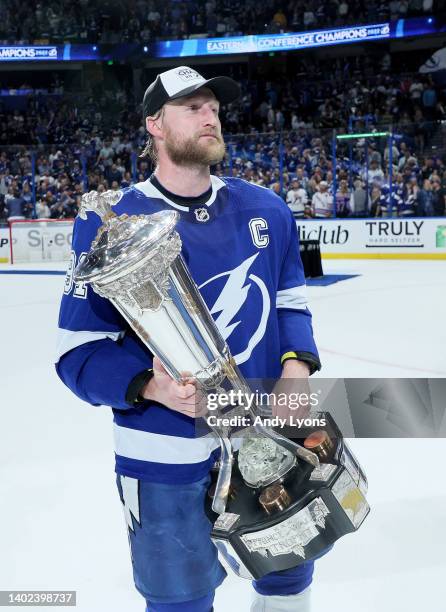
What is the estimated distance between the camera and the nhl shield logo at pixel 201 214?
4.84 feet

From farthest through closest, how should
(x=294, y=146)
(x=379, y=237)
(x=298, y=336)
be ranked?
(x=294, y=146) < (x=379, y=237) < (x=298, y=336)

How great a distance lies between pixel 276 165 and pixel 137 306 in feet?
42.1

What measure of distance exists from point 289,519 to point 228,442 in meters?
0.18

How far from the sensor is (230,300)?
4.75ft

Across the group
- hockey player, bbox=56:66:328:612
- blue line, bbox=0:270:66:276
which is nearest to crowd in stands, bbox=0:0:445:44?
blue line, bbox=0:270:66:276

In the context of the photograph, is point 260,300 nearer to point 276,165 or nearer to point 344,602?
point 344,602

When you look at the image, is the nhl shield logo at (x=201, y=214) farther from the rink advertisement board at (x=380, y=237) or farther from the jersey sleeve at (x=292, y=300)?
the rink advertisement board at (x=380, y=237)

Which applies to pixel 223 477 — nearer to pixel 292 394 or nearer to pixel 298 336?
pixel 292 394

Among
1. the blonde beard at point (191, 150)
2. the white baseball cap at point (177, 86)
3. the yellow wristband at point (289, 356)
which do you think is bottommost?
the yellow wristband at point (289, 356)

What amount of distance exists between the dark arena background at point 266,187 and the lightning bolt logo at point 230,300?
1052 mm

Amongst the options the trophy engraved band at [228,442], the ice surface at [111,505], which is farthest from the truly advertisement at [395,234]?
the trophy engraved band at [228,442]

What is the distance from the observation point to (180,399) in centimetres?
119

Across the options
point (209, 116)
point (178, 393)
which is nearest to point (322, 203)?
point (209, 116)

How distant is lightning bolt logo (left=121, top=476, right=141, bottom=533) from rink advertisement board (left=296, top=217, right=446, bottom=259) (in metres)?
11.0
